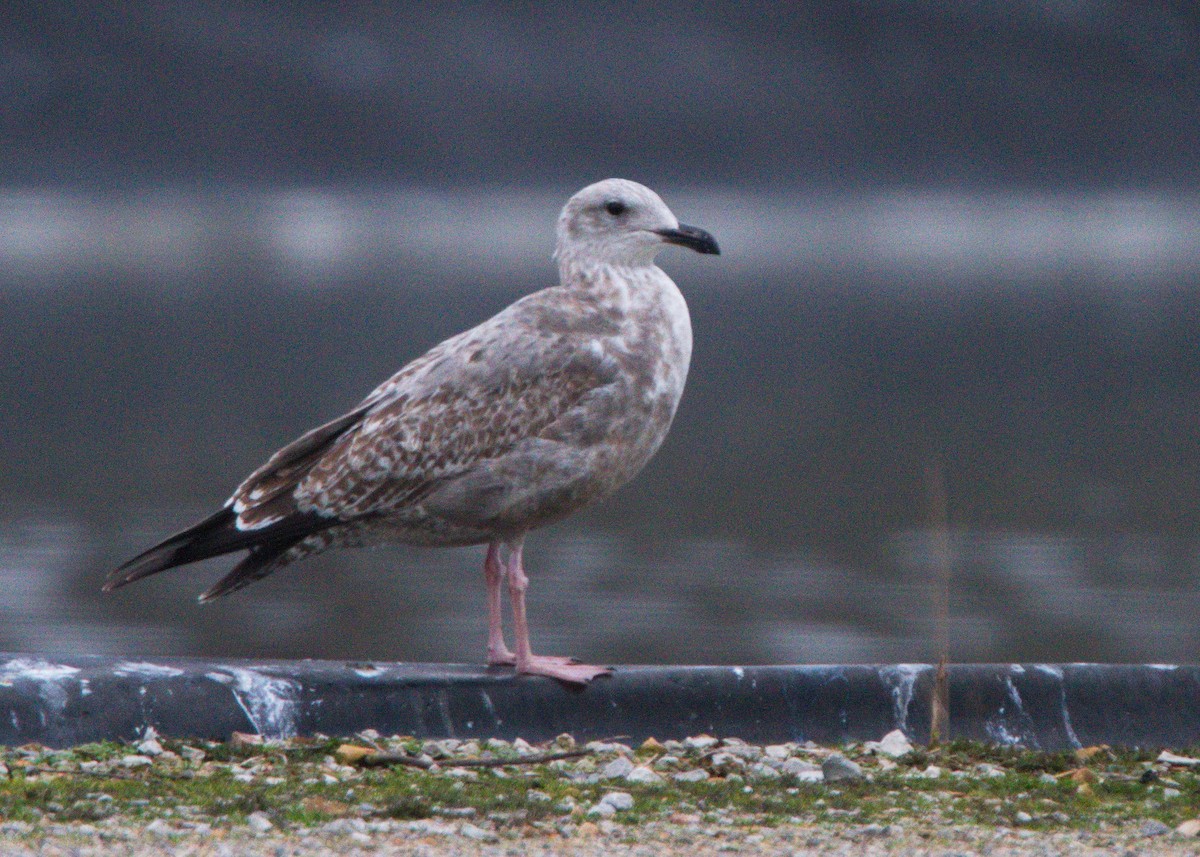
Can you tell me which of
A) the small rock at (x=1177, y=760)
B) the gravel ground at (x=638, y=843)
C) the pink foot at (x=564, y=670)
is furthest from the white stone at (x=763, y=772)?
the small rock at (x=1177, y=760)

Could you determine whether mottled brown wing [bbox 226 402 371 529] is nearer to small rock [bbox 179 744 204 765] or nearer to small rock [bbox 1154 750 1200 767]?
small rock [bbox 179 744 204 765]

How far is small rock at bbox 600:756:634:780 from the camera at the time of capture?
555 centimetres

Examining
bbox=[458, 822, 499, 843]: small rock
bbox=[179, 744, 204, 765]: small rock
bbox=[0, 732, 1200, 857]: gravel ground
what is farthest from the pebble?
bbox=[179, 744, 204, 765]: small rock

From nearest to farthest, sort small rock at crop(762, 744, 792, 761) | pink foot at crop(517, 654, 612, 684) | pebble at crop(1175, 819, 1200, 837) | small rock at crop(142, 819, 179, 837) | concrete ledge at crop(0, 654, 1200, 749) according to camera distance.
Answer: small rock at crop(142, 819, 179, 837) → pebble at crop(1175, 819, 1200, 837) → small rock at crop(762, 744, 792, 761) → concrete ledge at crop(0, 654, 1200, 749) → pink foot at crop(517, 654, 612, 684)

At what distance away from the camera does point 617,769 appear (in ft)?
18.3

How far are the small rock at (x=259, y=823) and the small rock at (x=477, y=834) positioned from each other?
1.34 feet

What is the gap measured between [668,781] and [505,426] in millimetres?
1609

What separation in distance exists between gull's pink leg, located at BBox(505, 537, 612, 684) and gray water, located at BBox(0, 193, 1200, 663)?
1.53 metres

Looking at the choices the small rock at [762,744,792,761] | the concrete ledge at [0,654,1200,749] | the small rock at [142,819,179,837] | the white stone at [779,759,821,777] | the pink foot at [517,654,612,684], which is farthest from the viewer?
the pink foot at [517,654,612,684]

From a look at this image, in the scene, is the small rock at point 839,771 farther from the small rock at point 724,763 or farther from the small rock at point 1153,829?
the small rock at point 1153,829

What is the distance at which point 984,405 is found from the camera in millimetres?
33250

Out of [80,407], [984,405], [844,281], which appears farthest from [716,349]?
[844,281]

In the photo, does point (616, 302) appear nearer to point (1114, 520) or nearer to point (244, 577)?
point (244, 577)

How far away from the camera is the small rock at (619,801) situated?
5.03 m
